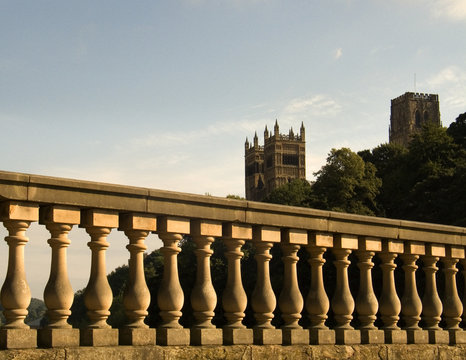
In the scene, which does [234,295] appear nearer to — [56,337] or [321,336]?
[321,336]

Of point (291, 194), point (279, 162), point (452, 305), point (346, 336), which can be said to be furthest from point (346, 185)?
point (279, 162)

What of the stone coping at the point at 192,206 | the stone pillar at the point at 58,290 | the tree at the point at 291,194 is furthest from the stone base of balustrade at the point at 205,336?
the tree at the point at 291,194

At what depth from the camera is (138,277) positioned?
26.7 ft

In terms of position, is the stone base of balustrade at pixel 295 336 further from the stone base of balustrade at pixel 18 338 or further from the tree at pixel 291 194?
the tree at pixel 291 194

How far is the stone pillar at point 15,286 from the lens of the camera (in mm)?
7184

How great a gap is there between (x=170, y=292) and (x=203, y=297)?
0.44 m

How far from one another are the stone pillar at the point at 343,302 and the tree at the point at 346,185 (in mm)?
64325

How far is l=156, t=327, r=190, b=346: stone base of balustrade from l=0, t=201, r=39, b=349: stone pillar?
1412 mm

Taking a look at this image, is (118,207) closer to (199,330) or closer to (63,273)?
(63,273)

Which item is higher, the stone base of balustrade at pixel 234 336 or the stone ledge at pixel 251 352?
the stone base of balustrade at pixel 234 336

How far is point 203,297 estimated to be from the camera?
866 cm

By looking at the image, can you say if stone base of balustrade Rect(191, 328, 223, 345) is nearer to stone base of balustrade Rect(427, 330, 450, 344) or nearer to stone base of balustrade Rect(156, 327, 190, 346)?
stone base of balustrade Rect(156, 327, 190, 346)

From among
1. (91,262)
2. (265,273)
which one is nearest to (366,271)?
(265,273)

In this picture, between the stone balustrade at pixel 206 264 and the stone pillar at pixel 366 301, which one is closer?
Result: the stone balustrade at pixel 206 264
